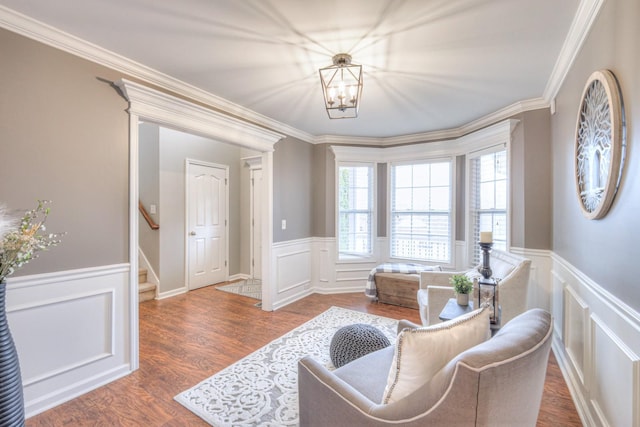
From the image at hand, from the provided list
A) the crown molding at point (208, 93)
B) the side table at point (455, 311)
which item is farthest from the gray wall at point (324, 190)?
the side table at point (455, 311)

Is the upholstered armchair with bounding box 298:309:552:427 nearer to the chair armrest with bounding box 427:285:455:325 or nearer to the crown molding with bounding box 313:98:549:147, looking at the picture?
the chair armrest with bounding box 427:285:455:325

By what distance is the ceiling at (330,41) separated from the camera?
179 cm

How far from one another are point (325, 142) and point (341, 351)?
331cm

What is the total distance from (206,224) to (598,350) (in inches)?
200

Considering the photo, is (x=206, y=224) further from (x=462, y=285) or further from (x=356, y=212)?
(x=462, y=285)

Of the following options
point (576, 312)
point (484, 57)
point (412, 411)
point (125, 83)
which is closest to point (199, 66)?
point (125, 83)

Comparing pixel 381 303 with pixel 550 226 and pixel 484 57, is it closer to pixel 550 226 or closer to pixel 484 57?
pixel 550 226

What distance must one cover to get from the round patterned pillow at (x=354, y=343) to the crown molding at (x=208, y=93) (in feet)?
7.98

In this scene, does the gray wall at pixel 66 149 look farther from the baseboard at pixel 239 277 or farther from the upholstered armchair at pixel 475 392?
the baseboard at pixel 239 277

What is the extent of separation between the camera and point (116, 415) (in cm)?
198

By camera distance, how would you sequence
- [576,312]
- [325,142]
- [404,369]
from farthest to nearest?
1. [325,142]
2. [576,312]
3. [404,369]

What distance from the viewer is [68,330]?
2.15m

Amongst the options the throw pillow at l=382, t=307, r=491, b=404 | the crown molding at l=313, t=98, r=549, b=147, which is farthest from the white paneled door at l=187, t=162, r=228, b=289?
the throw pillow at l=382, t=307, r=491, b=404

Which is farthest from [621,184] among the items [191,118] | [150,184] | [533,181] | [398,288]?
[150,184]
